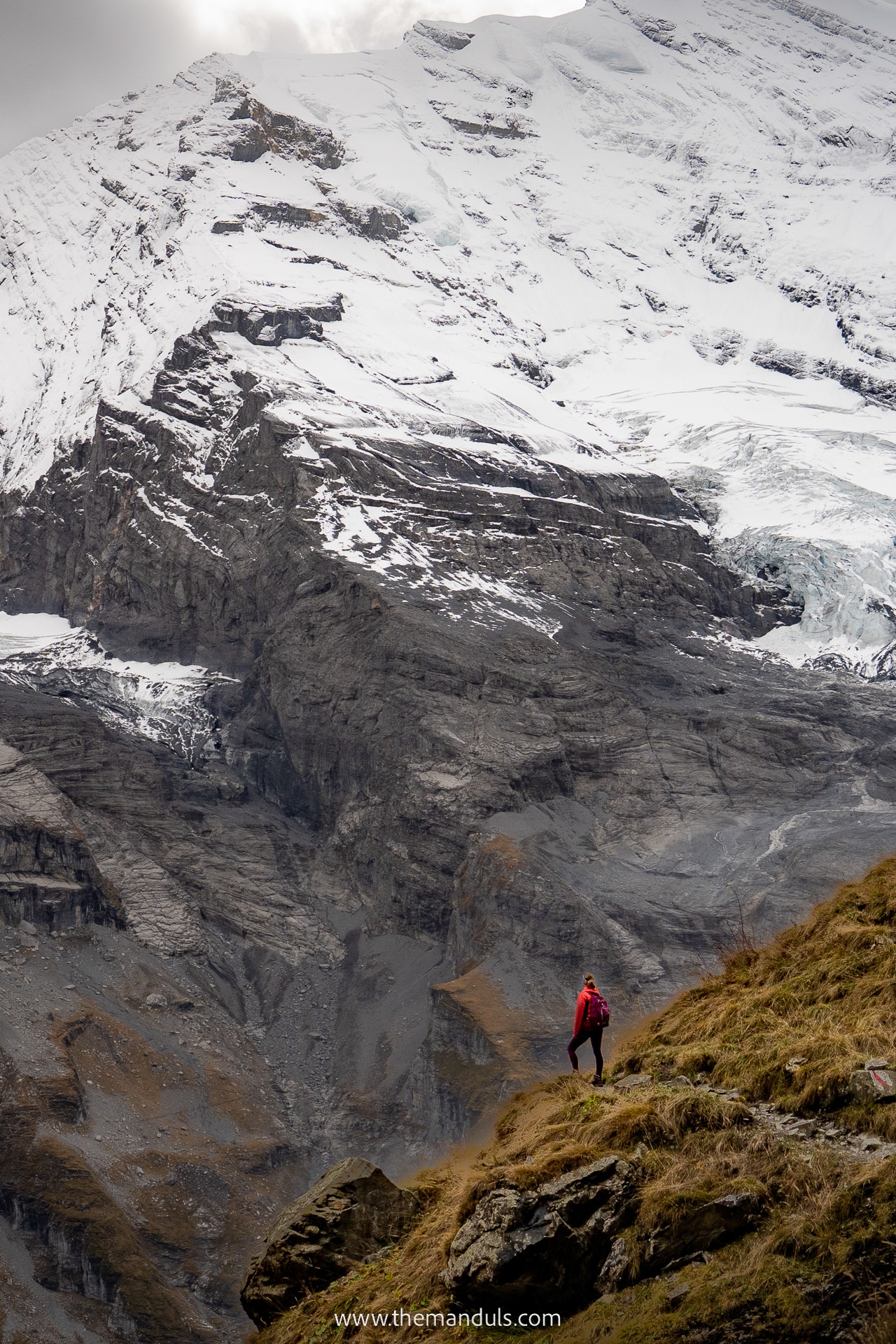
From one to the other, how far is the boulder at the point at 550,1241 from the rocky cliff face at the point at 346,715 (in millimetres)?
60576

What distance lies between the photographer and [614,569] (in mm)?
135125

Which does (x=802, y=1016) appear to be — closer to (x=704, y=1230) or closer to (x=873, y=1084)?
(x=873, y=1084)

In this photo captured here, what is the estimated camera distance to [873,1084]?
12.7m

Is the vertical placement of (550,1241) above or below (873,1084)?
below

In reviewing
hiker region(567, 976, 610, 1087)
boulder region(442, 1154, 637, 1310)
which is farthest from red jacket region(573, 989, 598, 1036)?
boulder region(442, 1154, 637, 1310)

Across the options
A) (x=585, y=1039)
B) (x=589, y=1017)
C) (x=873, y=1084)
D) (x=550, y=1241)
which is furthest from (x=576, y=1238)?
(x=589, y=1017)

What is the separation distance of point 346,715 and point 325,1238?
321ft

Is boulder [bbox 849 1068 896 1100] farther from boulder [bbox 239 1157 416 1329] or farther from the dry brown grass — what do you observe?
boulder [bbox 239 1157 416 1329]

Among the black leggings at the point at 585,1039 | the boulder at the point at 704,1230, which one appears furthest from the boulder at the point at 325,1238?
the boulder at the point at 704,1230

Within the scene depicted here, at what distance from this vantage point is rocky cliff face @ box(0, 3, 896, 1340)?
81.4 m

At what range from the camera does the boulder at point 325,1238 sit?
16.9 meters

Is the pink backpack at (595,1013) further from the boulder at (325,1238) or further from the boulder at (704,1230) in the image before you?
the boulder at (704,1230)

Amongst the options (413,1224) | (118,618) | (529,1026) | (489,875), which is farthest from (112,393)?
(413,1224)

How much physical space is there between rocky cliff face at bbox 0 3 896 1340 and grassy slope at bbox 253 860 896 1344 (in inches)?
2288
